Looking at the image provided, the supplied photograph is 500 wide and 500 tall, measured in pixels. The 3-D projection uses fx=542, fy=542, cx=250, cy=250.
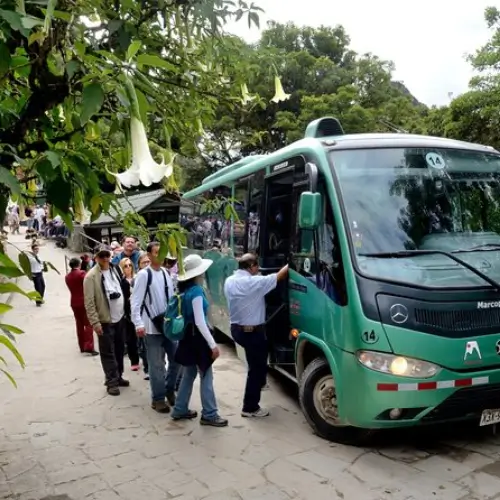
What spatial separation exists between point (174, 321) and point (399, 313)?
219cm

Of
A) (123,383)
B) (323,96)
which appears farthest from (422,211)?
(323,96)

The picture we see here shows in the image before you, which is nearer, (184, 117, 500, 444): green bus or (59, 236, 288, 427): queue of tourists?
(184, 117, 500, 444): green bus

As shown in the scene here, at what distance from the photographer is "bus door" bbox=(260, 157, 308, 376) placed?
19.2 ft

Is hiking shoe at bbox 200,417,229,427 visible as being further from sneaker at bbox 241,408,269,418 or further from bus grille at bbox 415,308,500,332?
bus grille at bbox 415,308,500,332

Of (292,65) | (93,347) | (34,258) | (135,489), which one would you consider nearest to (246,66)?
(34,258)

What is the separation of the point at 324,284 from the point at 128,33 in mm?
3140

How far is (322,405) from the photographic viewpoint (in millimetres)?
5031

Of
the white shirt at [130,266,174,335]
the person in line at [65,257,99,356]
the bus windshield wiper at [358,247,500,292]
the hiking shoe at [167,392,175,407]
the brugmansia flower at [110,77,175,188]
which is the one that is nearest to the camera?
the brugmansia flower at [110,77,175,188]

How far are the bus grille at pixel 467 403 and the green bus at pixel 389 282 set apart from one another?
1 cm

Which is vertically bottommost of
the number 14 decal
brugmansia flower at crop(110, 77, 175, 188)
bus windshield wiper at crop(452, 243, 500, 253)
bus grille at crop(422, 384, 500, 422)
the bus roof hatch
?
bus grille at crop(422, 384, 500, 422)

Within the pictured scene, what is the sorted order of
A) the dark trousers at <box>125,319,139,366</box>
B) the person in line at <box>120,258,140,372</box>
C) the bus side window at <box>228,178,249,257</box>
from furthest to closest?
the dark trousers at <box>125,319,139,366</box>, the person in line at <box>120,258,140,372</box>, the bus side window at <box>228,178,249,257</box>

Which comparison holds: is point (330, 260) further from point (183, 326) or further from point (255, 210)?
point (255, 210)

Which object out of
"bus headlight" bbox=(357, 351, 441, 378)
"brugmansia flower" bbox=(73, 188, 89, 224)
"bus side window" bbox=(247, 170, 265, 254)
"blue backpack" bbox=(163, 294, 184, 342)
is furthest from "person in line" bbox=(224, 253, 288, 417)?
"brugmansia flower" bbox=(73, 188, 89, 224)

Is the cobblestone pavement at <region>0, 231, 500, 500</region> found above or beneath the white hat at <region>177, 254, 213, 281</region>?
beneath
